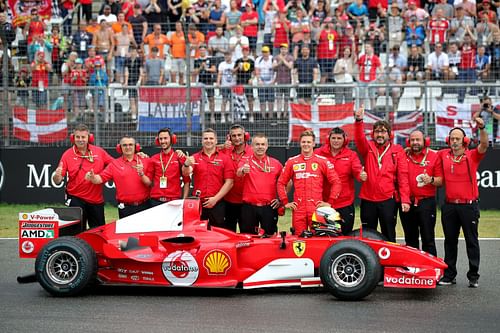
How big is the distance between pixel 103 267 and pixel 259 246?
172 cm

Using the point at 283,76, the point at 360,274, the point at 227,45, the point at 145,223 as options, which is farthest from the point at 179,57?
the point at 360,274

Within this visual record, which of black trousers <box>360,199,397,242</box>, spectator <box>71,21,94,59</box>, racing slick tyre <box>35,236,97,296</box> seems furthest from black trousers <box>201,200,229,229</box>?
spectator <box>71,21,94,59</box>

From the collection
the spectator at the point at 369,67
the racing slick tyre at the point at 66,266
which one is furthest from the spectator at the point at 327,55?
the racing slick tyre at the point at 66,266

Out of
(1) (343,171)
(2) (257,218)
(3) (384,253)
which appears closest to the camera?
(3) (384,253)

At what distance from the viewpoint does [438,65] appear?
1748cm

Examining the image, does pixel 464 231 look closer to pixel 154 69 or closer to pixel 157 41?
pixel 154 69

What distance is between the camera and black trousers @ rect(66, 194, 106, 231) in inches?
449

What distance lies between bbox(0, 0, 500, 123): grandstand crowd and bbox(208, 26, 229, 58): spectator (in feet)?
0.08

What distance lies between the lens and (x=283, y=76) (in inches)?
673

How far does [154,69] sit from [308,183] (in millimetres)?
7742

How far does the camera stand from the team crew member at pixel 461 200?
1020cm

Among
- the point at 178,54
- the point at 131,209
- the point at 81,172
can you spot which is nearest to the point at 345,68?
the point at 178,54

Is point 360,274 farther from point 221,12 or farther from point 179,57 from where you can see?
point 221,12

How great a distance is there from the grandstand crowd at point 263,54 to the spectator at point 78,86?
2 cm
